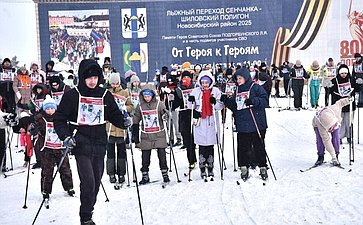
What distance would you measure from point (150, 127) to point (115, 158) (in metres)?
0.68

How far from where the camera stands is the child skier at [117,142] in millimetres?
7914

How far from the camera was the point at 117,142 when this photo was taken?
26.0 ft

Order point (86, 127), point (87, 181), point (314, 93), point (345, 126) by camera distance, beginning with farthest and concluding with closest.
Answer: point (314, 93) < point (345, 126) < point (86, 127) < point (87, 181)

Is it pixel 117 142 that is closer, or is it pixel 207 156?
pixel 117 142

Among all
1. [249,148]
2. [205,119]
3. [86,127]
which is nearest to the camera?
[86,127]

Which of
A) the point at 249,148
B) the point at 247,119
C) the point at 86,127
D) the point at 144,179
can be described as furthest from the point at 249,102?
the point at 86,127

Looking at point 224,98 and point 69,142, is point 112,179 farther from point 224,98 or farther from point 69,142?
point 69,142

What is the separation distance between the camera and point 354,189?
6844mm

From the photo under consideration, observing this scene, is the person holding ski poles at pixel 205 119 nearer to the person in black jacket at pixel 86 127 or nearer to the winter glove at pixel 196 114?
the winter glove at pixel 196 114

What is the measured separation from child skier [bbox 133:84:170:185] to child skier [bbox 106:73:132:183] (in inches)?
10.2

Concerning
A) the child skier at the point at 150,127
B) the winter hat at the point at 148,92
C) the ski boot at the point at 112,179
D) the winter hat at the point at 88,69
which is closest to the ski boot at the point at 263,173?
the child skier at the point at 150,127

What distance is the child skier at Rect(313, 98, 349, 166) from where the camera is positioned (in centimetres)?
823

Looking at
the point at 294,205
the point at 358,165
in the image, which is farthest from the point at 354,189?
the point at 358,165

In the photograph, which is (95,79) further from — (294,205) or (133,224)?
(294,205)
